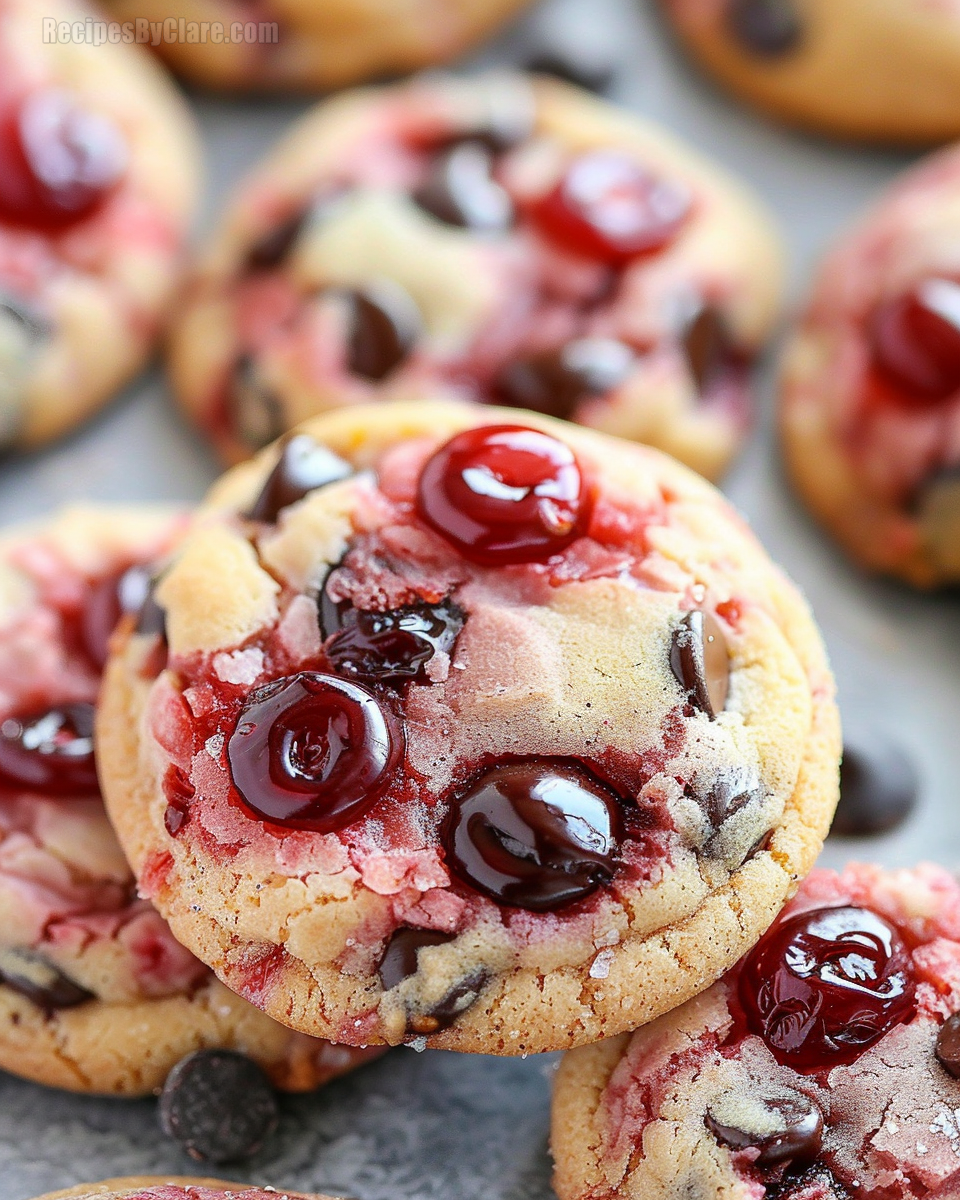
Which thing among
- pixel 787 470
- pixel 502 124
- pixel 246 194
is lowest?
pixel 787 470

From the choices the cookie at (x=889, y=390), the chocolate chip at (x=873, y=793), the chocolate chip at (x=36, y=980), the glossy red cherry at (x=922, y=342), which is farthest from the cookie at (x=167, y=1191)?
the glossy red cherry at (x=922, y=342)

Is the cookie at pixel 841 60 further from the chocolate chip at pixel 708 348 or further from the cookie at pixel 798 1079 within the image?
the cookie at pixel 798 1079

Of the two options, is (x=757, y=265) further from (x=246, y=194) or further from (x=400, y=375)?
(x=246, y=194)

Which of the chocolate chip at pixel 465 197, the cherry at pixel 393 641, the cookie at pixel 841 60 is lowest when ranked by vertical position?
the cherry at pixel 393 641

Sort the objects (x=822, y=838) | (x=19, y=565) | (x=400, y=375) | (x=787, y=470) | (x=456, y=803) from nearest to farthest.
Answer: (x=456, y=803) < (x=822, y=838) < (x=19, y=565) < (x=400, y=375) < (x=787, y=470)

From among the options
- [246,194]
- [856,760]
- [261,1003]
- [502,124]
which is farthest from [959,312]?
[261,1003]

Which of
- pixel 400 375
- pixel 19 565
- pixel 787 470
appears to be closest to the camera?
pixel 19 565

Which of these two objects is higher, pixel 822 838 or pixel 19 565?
pixel 822 838

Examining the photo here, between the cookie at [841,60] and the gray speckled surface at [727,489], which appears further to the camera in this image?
the cookie at [841,60]

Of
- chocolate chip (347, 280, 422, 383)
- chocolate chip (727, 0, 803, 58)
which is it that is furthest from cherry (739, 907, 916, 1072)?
chocolate chip (727, 0, 803, 58)
